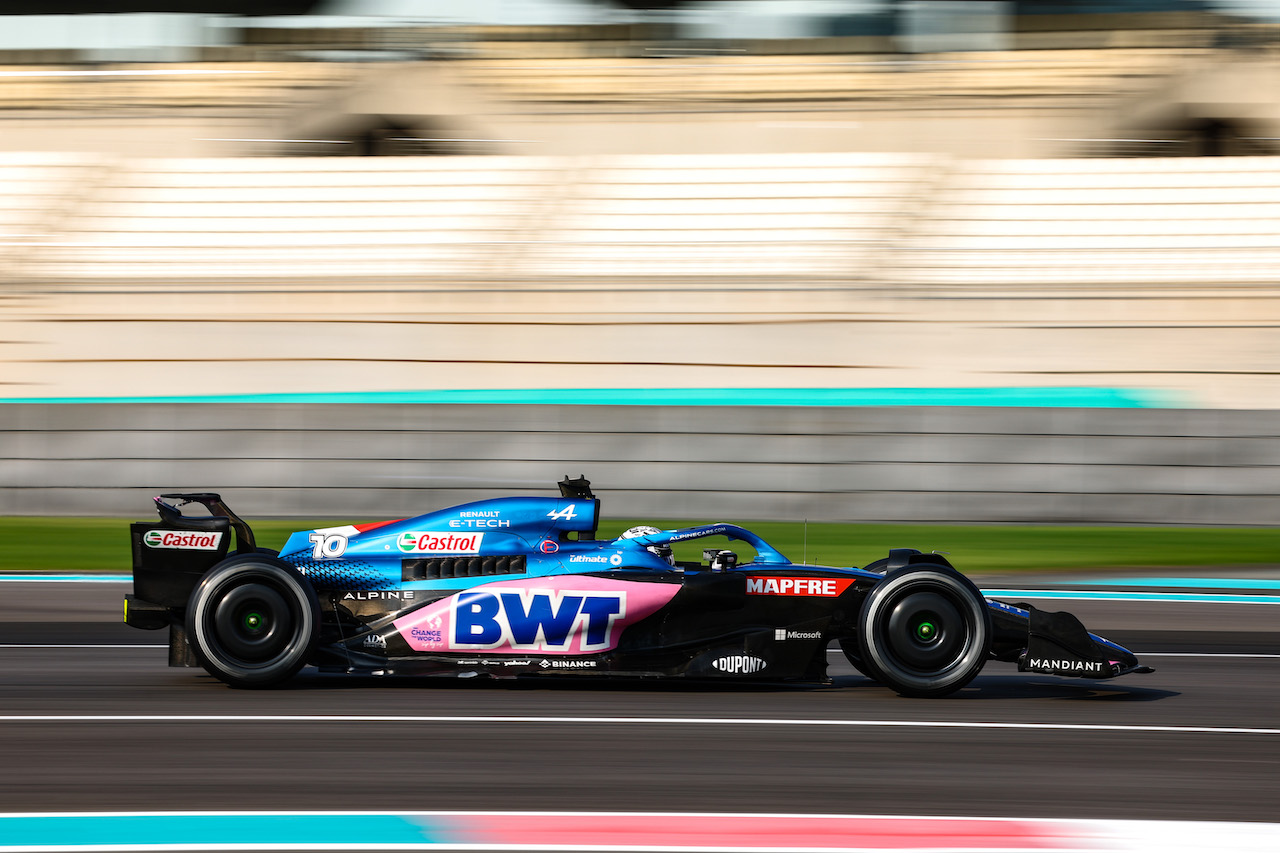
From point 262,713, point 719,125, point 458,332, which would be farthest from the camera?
point 719,125

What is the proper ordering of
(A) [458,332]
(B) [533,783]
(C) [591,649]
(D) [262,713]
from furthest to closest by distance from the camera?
(A) [458,332] < (C) [591,649] < (D) [262,713] < (B) [533,783]

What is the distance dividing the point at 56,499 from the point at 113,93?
13.3 meters

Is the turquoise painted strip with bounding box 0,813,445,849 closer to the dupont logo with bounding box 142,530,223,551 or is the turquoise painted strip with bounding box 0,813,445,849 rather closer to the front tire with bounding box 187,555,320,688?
the front tire with bounding box 187,555,320,688

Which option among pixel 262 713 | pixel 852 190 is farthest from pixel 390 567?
pixel 852 190

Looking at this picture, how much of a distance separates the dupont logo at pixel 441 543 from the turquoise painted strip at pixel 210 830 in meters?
2.28

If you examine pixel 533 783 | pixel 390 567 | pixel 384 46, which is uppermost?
pixel 384 46

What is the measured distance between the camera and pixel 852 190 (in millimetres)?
20609

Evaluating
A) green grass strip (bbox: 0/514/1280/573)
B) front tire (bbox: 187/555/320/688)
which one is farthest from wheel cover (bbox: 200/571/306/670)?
green grass strip (bbox: 0/514/1280/573)

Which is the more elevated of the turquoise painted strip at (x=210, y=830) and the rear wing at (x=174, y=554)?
the rear wing at (x=174, y=554)

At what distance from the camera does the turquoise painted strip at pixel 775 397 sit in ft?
49.5

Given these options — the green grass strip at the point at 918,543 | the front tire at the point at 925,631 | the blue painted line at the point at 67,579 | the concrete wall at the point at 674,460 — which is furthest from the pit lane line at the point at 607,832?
the concrete wall at the point at 674,460

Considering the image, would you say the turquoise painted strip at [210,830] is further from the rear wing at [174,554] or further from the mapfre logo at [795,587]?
the mapfre logo at [795,587]

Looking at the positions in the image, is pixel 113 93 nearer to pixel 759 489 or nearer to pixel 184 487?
pixel 184 487

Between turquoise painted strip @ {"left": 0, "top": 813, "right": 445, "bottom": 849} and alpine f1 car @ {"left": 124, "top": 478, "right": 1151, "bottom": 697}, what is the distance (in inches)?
78.3
